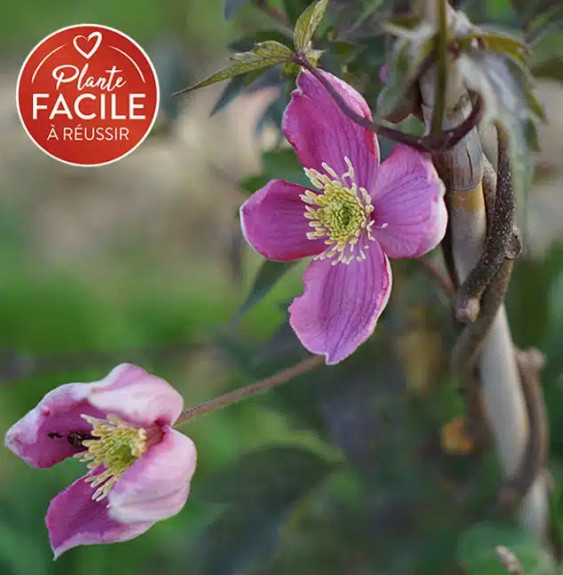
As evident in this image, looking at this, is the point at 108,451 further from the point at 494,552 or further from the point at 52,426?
the point at 494,552

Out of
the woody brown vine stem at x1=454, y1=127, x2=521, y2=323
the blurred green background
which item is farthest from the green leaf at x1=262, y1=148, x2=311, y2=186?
the woody brown vine stem at x1=454, y1=127, x2=521, y2=323

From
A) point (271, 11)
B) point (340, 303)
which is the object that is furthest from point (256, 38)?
point (340, 303)

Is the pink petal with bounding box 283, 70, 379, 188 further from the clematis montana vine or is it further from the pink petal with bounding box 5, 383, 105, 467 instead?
the pink petal with bounding box 5, 383, 105, 467

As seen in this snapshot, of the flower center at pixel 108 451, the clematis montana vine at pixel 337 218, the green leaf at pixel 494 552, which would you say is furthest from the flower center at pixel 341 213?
the green leaf at pixel 494 552

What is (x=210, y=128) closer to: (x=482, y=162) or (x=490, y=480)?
(x=490, y=480)

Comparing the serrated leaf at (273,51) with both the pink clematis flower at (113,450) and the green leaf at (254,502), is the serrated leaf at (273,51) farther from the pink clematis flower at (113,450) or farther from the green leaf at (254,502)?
the green leaf at (254,502)

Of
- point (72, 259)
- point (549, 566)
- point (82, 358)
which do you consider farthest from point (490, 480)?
point (72, 259)
